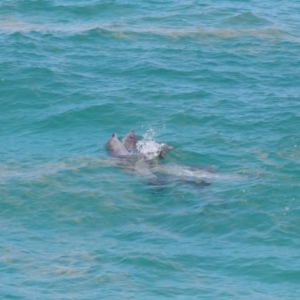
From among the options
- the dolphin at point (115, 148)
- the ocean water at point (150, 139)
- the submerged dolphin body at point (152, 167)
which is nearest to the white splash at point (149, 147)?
the submerged dolphin body at point (152, 167)

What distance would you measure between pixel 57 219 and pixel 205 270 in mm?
4739

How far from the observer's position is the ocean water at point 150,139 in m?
19.6

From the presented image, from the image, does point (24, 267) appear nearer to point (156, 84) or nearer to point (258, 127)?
point (258, 127)

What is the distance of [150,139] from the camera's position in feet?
89.5

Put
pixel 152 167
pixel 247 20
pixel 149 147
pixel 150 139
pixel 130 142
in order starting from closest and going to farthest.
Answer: pixel 152 167 < pixel 149 147 < pixel 130 142 < pixel 150 139 < pixel 247 20

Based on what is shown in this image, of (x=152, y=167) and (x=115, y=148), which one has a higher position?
(x=115, y=148)

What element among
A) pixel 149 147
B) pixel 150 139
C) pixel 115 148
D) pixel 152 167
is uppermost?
pixel 150 139

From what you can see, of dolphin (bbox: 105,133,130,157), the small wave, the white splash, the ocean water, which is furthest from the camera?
the small wave

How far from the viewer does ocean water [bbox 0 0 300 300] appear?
1959 centimetres

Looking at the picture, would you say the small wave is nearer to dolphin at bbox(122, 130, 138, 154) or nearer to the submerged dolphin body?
dolphin at bbox(122, 130, 138, 154)

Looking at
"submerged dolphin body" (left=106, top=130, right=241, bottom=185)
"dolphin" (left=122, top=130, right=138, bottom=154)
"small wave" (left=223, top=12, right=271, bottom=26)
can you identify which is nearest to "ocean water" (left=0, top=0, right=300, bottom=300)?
"small wave" (left=223, top=12, right=271, bottom=26)

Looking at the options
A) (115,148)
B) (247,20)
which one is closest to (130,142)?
(115,148)

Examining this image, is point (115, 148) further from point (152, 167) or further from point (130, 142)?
point (152, 167)

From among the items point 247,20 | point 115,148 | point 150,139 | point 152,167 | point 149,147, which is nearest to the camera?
point 152,167
